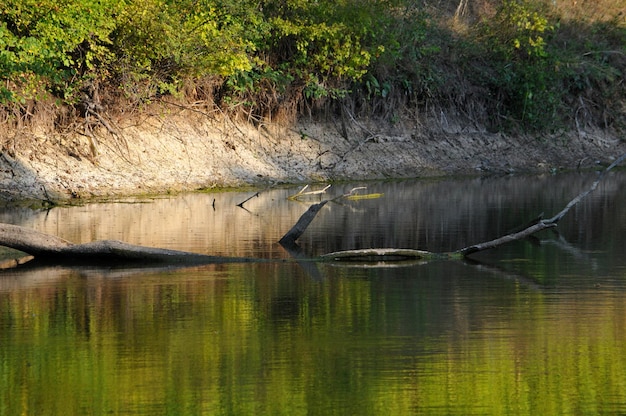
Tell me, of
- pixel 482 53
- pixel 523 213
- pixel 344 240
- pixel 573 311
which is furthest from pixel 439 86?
pixel 573 311

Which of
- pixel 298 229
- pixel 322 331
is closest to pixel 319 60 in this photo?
pixel 298 229

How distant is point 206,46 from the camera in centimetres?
3069

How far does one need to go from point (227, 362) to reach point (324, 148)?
89.4 ft

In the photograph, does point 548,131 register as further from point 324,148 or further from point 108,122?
point 108,122

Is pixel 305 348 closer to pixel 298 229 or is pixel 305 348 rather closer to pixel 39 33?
pixel 298 229

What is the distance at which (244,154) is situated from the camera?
1359 inches

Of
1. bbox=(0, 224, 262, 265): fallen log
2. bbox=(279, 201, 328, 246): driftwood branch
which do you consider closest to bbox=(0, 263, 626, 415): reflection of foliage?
bbox=(0, 224, 262, 265): fallen log

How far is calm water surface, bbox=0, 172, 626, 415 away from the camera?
888 centimetres

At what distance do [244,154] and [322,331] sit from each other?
76.8ft

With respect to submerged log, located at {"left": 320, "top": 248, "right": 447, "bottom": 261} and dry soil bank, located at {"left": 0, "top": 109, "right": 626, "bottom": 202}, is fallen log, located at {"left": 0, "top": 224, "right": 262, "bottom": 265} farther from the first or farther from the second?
dry soil bank, located at {"left": 0, "top": 109, "right": 626, "bottom": 202}

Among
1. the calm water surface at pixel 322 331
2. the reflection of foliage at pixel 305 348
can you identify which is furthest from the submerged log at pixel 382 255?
the reflection of foliage at pixel 305 348

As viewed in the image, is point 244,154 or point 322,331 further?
point 244,154

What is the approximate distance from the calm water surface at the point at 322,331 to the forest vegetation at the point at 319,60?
26.2 feet

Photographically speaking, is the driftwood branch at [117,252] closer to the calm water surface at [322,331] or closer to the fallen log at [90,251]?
the fallen log at [90,251]
